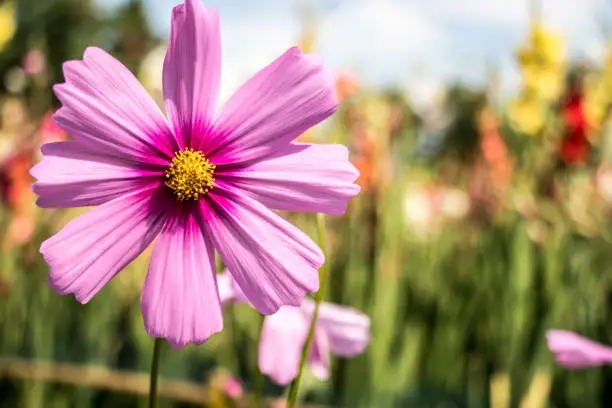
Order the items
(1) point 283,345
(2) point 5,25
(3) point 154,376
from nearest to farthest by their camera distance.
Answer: (3) point 154,376, (1) point 283,345, (2) point 5,25

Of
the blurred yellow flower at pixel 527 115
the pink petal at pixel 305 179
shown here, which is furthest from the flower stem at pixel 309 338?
the blurred yellow flower at pixel 527 115

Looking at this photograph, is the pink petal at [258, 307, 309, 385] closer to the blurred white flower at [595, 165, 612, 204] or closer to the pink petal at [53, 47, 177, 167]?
the pink petal at [53, 47, 177, 167]

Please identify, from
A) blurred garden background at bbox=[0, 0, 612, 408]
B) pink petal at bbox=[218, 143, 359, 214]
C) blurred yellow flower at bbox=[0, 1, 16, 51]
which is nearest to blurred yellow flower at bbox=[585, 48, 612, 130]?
blurred garden background at bbox=[0, 0, 612, 408]

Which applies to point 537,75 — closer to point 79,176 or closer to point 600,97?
point 600,97

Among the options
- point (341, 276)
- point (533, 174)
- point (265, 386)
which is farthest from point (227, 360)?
point (533, 174)

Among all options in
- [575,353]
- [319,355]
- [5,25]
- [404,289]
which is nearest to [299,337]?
[319,355]

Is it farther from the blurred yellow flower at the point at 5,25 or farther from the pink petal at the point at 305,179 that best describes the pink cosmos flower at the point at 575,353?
the blurred yellow flower at the point at 5,25

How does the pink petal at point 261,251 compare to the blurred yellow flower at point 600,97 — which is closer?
the pink petal at point 261,251
